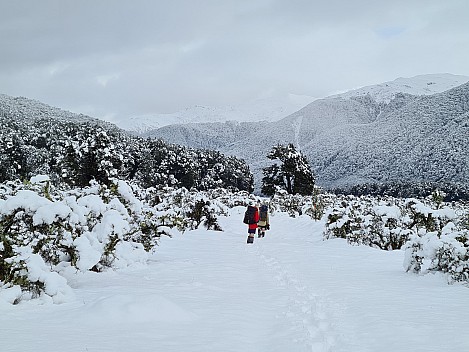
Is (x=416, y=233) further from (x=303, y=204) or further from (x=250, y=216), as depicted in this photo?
(x=303, y=204)

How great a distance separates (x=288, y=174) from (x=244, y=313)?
35.4 meters

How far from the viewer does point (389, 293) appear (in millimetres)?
5902

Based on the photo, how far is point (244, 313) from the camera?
4934 millimetres

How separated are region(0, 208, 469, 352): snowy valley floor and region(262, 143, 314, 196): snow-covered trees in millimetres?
32009

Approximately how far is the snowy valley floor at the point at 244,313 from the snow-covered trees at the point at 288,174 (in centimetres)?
3201

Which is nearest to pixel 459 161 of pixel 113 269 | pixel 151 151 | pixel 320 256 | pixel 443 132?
pixel 443 132

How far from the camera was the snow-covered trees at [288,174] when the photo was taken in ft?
131

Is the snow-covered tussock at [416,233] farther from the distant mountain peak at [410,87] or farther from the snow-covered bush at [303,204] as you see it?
the distant mountain peak at [410,87]

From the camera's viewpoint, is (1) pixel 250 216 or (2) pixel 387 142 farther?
(2) pixel 387 142

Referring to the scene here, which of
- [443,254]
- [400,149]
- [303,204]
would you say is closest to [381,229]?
[443,254]

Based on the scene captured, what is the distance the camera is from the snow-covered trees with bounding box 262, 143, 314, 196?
39.8 meters

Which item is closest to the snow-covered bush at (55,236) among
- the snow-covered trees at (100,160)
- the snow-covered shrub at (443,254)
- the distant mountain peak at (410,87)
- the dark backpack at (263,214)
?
the snow-covered shrub at (443,254)

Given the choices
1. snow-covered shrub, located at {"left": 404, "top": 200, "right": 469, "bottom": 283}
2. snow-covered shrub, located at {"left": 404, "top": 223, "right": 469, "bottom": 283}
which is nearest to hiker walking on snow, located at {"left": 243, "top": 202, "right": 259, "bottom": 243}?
snow-covered shrub, located at {"left": 404, "top": 200, "right": 469, "bottom": 283}

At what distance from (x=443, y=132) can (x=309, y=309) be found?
80.5 meters
